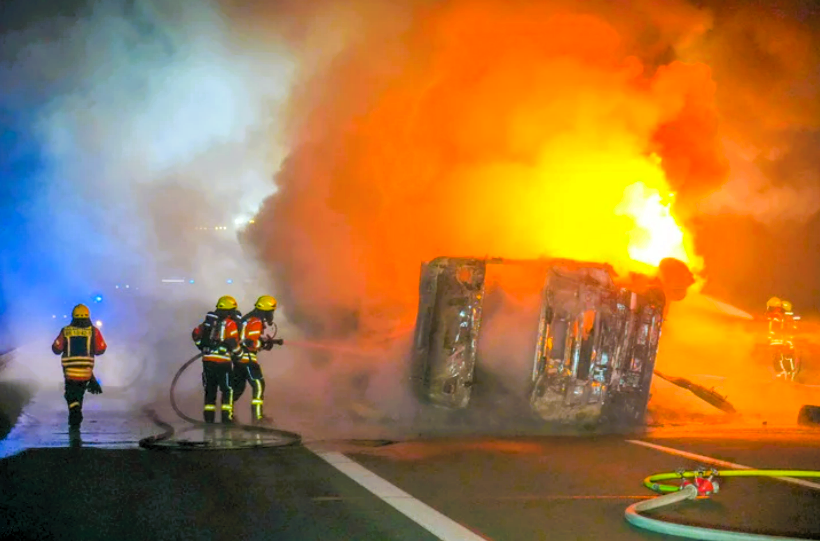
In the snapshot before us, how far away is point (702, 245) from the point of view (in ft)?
91.7

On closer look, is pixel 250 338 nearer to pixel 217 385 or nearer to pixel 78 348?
pixel 217 385

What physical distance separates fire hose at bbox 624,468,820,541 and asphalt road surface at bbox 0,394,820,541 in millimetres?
84

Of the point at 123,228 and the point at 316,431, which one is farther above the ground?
the point at 123,228

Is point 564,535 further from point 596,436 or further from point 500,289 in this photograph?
point 500,289

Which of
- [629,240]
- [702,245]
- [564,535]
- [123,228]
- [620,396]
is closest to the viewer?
[564,535]

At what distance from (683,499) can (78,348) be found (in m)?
7.38

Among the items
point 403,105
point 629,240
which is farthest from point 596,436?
point 403,105

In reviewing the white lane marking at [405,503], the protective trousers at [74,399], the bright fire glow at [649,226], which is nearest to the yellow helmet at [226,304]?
the protective trousers at [74,399]

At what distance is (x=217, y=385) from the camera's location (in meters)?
11.0

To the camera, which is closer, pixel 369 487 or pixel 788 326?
pixel 369 487

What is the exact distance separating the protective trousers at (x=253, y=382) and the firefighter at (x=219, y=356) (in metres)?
0.24

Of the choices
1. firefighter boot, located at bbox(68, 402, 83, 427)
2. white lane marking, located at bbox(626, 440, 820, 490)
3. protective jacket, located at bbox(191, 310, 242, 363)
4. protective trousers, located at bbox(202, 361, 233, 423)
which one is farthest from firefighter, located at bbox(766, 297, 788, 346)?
firefighter boot, located at bbox(68, 402, 83, 427)

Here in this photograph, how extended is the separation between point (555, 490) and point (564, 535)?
1.36 meters

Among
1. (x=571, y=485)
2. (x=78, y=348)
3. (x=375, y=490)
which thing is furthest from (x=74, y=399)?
(x=571, y=485)
